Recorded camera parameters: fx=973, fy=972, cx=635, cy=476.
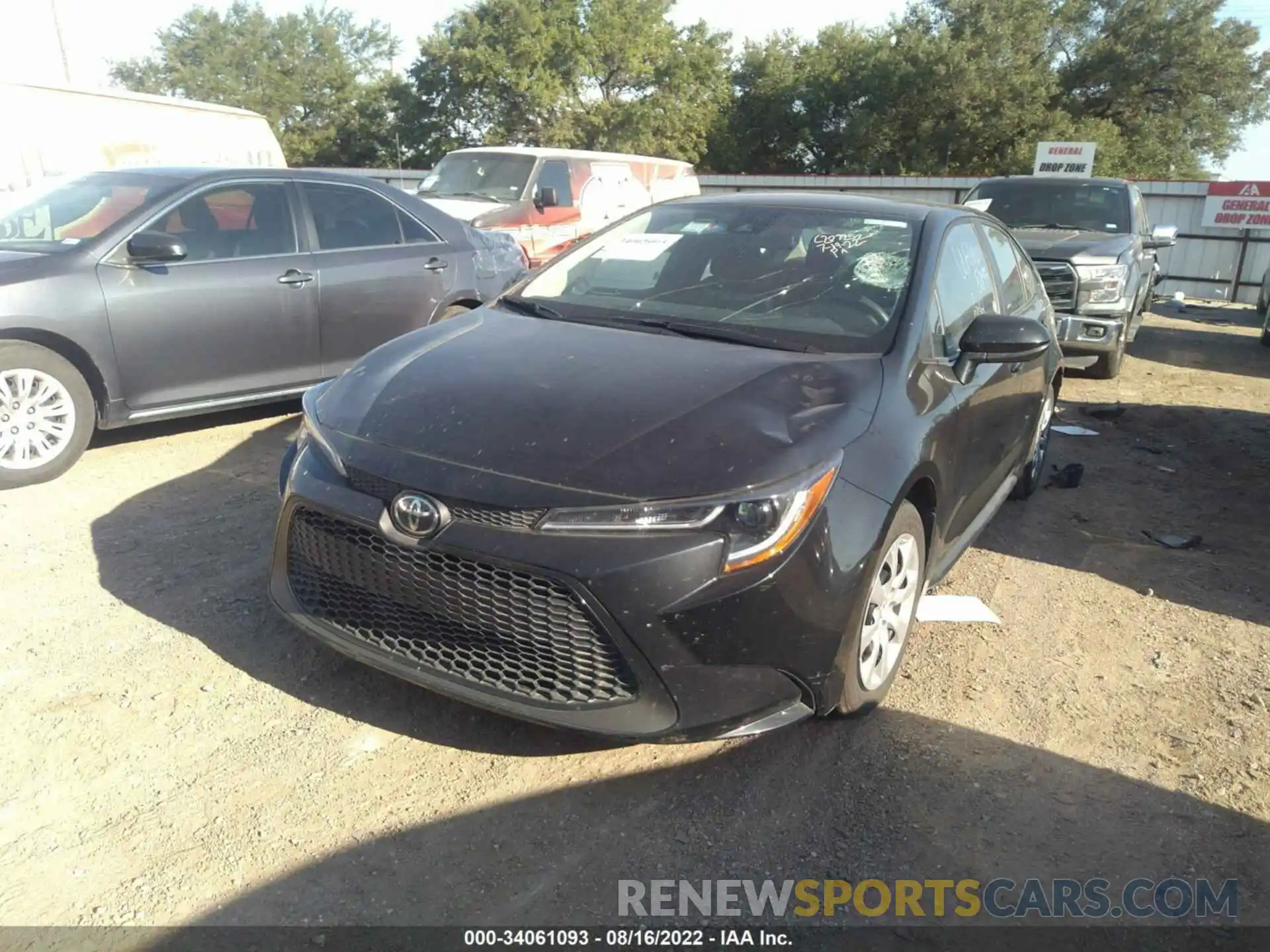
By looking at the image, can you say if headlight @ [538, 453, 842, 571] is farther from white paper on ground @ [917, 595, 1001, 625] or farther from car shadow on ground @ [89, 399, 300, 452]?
car shadow on ground @ [89, 399, 300, 452]

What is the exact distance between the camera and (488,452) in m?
2.71

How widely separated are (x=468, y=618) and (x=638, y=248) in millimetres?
2170

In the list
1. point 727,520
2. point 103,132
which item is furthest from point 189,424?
point 103,132

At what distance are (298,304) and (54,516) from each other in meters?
1.95

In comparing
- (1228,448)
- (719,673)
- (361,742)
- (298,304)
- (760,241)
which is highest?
(760,241)

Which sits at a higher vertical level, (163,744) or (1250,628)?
(163,744)

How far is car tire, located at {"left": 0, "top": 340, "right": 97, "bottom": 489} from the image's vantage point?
491cm

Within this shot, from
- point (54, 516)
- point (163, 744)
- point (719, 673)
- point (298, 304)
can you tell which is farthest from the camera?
point (298, 304)

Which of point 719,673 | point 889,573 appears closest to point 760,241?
point 889,573

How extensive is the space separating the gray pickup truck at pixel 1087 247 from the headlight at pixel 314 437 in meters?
6.03

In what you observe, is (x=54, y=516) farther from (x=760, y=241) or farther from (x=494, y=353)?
(x=760, y=241)

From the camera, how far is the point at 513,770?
9.35ft

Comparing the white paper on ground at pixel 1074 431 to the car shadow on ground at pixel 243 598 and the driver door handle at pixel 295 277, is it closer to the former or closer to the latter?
the driver door handle at pixel 295 277

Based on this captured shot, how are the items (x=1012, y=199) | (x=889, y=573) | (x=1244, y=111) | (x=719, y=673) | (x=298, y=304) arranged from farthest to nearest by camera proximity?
1. (x=1244, y=111)
2. (x=1012, y=199)
3. (x=298, y=304)
4. (x=889, y=573)
5. (x=719, y=673)
